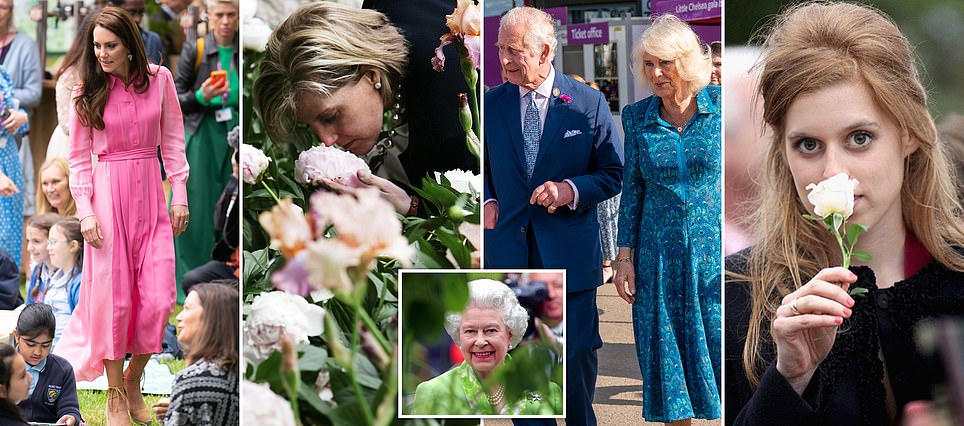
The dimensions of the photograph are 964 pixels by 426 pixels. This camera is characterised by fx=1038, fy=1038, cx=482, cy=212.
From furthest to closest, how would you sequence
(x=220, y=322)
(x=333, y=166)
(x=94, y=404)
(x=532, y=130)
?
(x=94, y=404)
(x=220, y=322)
(x=333, y=166)
(x=532, y=130)

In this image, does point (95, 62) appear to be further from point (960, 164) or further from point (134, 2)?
point (960, 164)

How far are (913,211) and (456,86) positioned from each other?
1.66 metres

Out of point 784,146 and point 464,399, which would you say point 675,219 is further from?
point 464,399

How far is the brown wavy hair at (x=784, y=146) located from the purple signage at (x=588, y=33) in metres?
0.57

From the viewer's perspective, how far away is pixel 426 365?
12.7 feet

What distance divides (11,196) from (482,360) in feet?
6.56

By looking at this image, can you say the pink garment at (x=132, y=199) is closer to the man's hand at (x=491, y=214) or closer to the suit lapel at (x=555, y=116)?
the man's hand at (x=491, y=214)

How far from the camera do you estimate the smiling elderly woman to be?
3795 millimetres

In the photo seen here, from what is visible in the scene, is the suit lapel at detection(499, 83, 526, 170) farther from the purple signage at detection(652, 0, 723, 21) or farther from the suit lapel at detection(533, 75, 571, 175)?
the purple signage at detection(652, 0, 723, 21)

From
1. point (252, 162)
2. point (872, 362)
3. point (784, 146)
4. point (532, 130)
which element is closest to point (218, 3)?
point (252, 162)

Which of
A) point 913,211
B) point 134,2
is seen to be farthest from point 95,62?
point 913,211

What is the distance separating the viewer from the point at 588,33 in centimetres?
374

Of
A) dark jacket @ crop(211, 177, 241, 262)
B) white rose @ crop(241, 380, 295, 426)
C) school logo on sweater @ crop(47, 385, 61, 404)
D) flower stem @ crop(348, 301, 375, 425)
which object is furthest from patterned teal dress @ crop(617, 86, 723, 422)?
school logo on sweater @ crop(47, 385, 61, 404)

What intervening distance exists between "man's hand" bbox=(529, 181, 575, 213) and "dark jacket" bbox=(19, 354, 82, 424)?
1.99 meters
